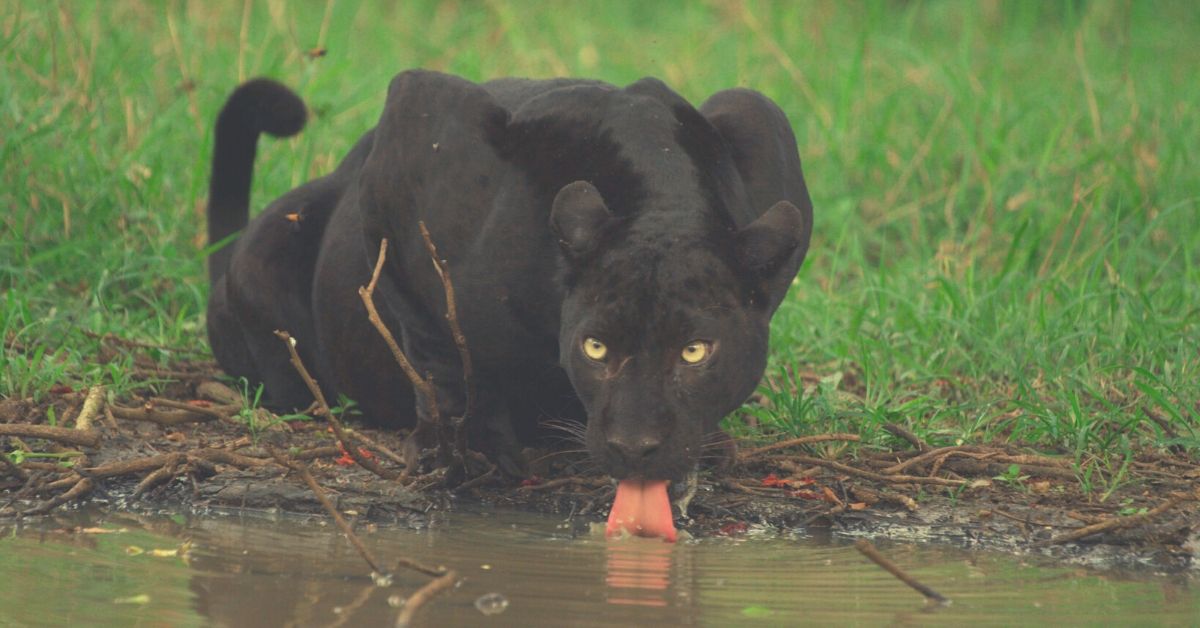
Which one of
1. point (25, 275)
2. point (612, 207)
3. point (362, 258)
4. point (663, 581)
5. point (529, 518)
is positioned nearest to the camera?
point (663, 581)

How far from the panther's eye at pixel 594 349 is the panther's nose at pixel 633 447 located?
0.64 feet

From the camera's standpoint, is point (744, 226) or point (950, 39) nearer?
point (744, 226)

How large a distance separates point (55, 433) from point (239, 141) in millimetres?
1549

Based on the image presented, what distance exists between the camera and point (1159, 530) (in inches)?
151

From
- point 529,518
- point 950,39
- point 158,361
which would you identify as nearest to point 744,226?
point 529,518

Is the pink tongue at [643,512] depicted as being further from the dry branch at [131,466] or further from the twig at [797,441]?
the dry branch at [131,466]

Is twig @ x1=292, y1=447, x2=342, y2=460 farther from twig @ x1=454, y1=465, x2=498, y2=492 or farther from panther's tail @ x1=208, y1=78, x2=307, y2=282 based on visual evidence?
panther's tail @ x1=208, y1=78, x2=307, y2=282

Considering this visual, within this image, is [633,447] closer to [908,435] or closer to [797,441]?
[797,441]

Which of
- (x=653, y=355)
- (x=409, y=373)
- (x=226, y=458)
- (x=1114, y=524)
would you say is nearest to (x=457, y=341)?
(x=409, y=373)

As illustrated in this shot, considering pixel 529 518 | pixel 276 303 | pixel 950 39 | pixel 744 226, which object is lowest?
pixel 529 518

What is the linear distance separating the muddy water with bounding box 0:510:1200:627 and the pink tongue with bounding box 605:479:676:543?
0.04 m

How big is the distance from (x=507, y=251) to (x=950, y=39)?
7061 millimetres

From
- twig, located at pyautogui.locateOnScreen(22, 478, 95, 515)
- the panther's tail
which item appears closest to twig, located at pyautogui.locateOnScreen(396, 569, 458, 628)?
twig, located at pyautogui.locateOnScreen(22, 478, 95, 515)

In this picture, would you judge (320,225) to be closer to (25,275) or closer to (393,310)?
(393,310)
